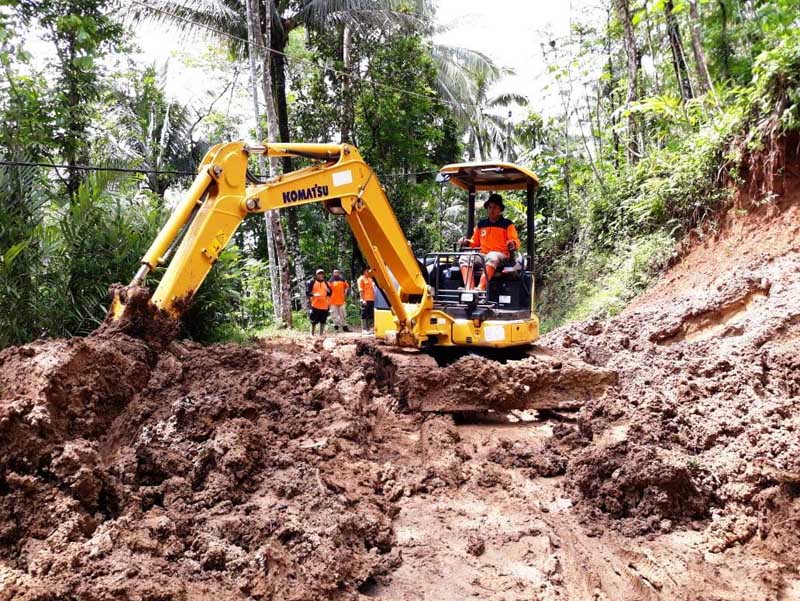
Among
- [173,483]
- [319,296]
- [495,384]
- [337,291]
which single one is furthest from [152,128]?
[173,483]

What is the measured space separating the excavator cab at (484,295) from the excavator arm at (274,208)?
13.6 inches

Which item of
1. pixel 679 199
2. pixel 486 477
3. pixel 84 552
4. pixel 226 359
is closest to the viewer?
pixel 84 552

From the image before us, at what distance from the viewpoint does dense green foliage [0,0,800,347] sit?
8.80 metres

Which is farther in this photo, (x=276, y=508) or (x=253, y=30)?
(x=253, y=30)

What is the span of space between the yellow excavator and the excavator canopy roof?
13 millimetres

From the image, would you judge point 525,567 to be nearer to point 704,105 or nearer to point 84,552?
point 84,552

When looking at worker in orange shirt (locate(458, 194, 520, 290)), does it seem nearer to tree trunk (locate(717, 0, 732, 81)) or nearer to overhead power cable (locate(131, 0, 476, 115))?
overhead power cable (locate(131, 0, 476, 115))

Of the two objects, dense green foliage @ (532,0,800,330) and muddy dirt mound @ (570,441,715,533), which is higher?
dense green foliage @ (532,0,800,330)

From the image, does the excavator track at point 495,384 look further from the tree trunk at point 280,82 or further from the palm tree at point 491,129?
the palm tree at point 491,129

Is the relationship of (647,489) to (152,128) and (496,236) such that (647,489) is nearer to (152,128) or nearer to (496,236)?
(496,236)

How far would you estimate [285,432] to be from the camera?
16.8 feet

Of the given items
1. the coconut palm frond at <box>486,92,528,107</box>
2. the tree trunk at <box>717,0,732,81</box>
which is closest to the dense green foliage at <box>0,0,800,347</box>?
the tree trunk at <box>717,0,732,81</box>

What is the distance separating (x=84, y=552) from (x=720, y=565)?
3491 millimetres

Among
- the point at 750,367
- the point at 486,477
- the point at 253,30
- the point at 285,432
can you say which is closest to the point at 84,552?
the point at 285,432
